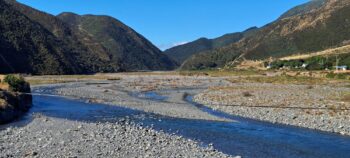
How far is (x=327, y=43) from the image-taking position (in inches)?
6875

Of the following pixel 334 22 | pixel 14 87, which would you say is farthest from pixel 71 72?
pixel 14 87

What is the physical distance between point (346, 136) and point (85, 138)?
1359 centimetres

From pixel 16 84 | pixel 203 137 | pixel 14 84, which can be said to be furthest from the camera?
pixel 16 84

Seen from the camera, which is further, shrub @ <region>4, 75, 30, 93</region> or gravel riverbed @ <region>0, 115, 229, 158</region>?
shrub @ <region>4, 75, 30, 93</region>

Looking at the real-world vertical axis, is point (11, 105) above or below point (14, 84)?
below

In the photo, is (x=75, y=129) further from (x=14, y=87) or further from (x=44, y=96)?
(x=44, y=96)

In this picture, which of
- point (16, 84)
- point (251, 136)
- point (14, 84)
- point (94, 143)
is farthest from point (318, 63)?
point (94, 143)

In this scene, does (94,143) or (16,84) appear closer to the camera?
(94,143)

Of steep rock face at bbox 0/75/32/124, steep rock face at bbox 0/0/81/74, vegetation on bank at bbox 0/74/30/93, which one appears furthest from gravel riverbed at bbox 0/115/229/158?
steep rock face at bbox 0/0/81/74

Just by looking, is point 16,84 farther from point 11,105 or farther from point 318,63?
point 318,63

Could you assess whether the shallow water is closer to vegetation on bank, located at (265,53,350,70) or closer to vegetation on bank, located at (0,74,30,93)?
vegetation on bank, located at (0,74,30,93)

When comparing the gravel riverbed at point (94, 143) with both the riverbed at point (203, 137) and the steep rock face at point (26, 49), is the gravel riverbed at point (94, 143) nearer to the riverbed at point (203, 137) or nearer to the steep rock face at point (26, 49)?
the riverbed at point (203, 137)

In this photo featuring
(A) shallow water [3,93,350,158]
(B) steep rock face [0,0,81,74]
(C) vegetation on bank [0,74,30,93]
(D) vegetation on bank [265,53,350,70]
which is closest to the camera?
(A) shallow water [3,93,350,158]

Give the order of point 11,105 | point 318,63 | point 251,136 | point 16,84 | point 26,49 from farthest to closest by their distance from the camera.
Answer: point 26,49, point 318,63, point 16,84, point 11,105, point 251,136
